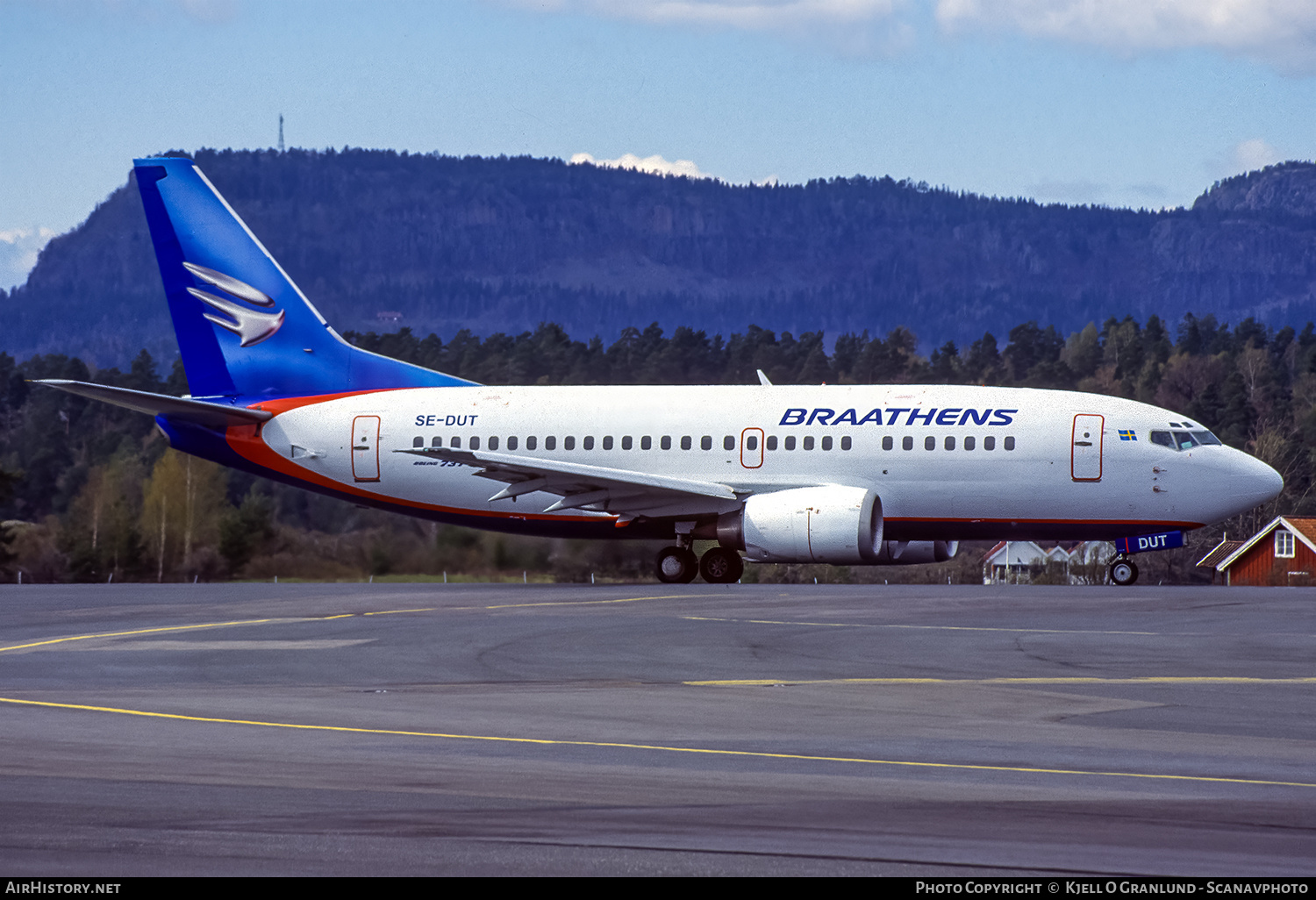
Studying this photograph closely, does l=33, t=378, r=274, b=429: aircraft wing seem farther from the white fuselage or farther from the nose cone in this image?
the nose cone

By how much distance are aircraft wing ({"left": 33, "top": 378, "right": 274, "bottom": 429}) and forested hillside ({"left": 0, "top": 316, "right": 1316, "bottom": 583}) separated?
174 inches

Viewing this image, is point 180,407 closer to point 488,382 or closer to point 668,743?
point 668,743

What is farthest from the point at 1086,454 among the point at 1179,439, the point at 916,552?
the point at 916,552

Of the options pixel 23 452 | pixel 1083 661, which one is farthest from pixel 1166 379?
pixel 1083 661

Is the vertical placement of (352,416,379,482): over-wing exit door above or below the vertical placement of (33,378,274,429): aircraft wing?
below

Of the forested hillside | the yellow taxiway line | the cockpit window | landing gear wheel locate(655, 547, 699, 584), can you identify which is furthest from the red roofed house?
the yellow taxiway line

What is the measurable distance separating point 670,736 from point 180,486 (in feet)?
152

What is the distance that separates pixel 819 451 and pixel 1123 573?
619cm

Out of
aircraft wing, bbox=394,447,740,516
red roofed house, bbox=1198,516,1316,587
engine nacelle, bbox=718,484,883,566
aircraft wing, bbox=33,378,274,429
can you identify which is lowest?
red roofed house, bbox=1198,516,1316,587

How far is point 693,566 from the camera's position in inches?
1329

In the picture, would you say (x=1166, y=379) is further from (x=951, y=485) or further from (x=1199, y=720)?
(x=1199, y=720)

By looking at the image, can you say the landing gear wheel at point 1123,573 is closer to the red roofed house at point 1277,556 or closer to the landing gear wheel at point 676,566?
the landing gear wheel at point 676,566

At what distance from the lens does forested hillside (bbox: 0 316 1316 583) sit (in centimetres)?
3922

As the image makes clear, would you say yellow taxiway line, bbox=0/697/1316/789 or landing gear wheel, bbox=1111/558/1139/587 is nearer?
yellow taxiway line, bbox=0/697/1316/789
